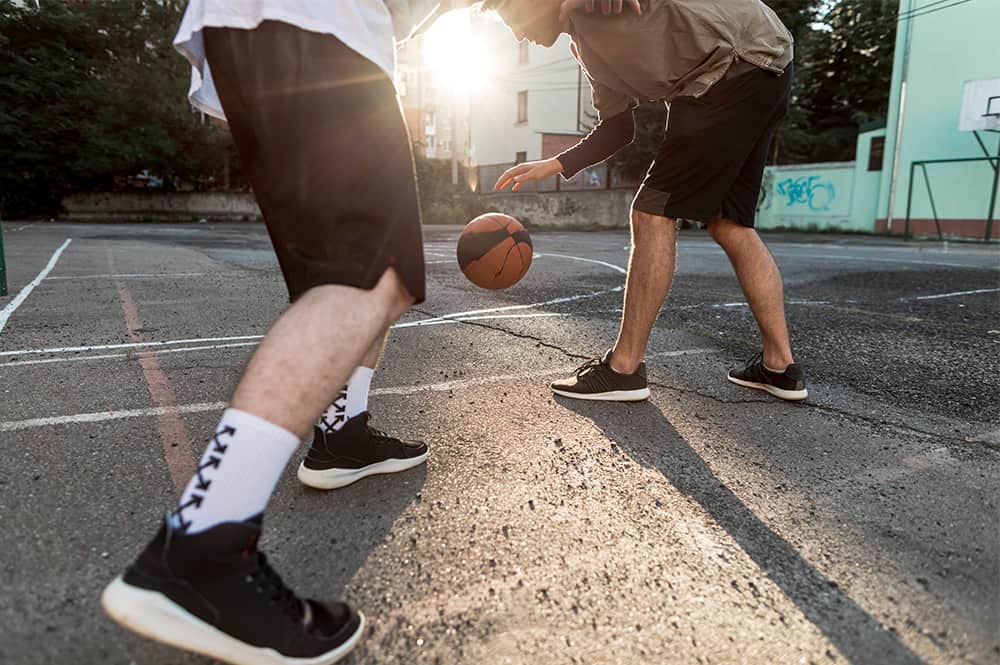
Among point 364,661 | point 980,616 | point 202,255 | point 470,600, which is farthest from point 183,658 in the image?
point 202,255

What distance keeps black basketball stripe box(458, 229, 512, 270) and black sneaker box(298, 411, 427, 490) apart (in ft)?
5.24

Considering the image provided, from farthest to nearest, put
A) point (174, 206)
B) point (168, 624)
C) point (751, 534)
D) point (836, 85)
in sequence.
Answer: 1. point (836, 85)
2. point (174, 206)
3. point (751, 534)
4. point (168, 624)

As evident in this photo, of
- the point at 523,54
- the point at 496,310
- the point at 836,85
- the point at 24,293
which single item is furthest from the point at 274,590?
the point at 836,85

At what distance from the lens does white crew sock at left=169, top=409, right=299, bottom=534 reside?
3.88 ft

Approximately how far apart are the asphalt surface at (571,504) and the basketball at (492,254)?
448mm

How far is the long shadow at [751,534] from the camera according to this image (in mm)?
1357

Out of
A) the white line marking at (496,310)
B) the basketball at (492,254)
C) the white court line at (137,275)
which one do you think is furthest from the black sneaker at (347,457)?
the white court line at (137,275)

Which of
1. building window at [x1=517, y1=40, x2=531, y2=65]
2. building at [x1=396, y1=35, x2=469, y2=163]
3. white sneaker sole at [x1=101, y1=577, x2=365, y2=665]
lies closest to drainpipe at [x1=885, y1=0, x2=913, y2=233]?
building window at [x1=517, y1=40, x2=531, y2=65]

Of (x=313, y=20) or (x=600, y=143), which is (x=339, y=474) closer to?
(x=313, y=20)

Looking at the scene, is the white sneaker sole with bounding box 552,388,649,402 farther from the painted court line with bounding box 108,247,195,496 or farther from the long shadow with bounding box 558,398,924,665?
the painted court line with bounding box 108,247,195,496

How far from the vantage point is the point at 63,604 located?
1.41 m

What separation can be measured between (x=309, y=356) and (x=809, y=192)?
2738 centimetres

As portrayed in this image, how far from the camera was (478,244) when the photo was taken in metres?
3.55

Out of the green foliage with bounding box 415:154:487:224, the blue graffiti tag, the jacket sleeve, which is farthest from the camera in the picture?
the green foliage with bounding box 415:154:487:224
